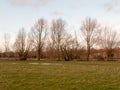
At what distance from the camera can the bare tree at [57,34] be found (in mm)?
68500

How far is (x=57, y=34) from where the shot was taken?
231ft

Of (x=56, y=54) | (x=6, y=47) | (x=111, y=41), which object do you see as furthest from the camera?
(x=6, y=47)

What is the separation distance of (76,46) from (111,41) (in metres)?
10.1

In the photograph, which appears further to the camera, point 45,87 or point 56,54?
point 56,54

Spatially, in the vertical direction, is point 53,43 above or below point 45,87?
above

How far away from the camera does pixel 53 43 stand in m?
69.7

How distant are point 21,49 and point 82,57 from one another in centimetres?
1637

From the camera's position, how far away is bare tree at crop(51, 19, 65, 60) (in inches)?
2697

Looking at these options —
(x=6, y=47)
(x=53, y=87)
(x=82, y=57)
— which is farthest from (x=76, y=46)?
(x=53, y=87)

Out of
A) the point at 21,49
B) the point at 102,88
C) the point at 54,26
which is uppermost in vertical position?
the point at 54,26

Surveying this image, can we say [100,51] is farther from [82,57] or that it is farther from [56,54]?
[56,54]

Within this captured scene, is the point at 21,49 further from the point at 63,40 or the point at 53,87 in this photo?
the point at 53,87

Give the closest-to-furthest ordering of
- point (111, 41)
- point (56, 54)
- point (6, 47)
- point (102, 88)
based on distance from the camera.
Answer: point (102, 88)
point (56, 54)
point (111, 41)
point (6, 47)

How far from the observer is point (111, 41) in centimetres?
7206
